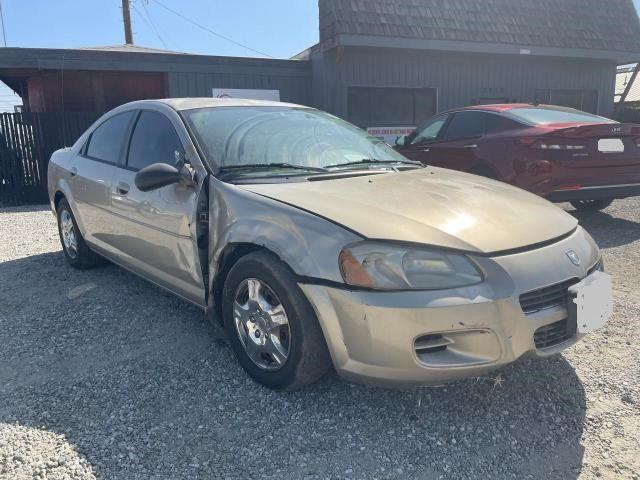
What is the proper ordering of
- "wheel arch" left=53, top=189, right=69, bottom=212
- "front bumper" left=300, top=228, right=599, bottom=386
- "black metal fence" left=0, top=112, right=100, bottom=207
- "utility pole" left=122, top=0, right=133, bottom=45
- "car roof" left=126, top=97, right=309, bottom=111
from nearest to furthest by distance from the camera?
1. "front bumper" left=300, top=228, right=599, bottom=386
2. "car roof" left=126, top=97, right=309, bottom=111
3. "wheel arch" left=53, top=189, right=69, bottom=212
4. "black metal fence" left=0, top=112, right=100, bottom=207
5. "utility pole" left=122, top=0, right=133, bottom=45

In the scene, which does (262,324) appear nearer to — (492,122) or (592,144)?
(592,144)

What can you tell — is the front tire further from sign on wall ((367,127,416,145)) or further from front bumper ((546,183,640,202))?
sign on wall ((367,127,416,145))

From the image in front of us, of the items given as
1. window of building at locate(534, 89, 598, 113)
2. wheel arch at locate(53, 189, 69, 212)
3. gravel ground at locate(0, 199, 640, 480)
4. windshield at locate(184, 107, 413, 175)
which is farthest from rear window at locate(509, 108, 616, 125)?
window of building at locate(534, 89, 598, 113)

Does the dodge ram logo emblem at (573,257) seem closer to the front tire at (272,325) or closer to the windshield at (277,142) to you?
the front tire at (272,325)

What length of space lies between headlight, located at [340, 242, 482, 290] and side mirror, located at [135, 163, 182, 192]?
1251 mm

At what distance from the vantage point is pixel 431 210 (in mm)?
2572

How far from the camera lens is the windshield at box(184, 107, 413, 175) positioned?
3.16 metres

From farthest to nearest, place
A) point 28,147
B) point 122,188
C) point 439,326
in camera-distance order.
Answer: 1. point 28,147
2. point 122,188
3. point 439,326

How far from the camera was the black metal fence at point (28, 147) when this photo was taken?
31.1ft

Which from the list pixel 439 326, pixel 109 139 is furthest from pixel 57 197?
pixel 439 326

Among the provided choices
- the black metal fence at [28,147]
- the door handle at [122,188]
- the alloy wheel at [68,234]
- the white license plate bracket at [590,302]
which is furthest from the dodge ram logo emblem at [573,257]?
the black metal fence at [28,147]

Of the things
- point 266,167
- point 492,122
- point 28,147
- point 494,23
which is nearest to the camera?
point 266,167

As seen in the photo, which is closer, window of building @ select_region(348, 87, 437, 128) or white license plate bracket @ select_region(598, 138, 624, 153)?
white license plate bracket @ select_region(598, 138, 624, 153)

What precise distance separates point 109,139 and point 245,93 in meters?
7.51
